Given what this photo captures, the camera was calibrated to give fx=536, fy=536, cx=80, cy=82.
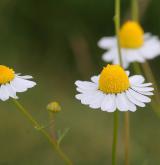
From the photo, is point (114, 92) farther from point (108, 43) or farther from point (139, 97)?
point (108, 43)

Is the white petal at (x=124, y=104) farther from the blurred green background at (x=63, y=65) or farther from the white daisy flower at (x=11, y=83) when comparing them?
the blurred green background at (x=63, y=65)

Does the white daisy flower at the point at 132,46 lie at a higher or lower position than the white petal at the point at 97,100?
higher

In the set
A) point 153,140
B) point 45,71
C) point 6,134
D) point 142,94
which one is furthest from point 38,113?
point 142,94

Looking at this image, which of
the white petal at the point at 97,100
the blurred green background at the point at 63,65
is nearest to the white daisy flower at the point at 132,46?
the blurred green background at the point at 63,65

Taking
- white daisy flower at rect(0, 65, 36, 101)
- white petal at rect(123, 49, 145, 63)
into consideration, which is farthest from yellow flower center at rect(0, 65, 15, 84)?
white petal at rect(123, 49, 145, 63)

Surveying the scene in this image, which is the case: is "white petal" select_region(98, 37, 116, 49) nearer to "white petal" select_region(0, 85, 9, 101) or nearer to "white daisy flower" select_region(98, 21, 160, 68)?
"white daisy flower" select_region(98, 21, 160, 68)

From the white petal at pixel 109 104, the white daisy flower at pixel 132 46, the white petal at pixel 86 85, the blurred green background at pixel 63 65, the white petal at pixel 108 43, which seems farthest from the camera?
the blurred green background at pixel 63 65
